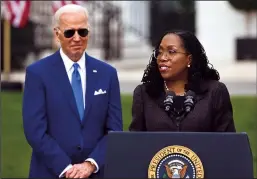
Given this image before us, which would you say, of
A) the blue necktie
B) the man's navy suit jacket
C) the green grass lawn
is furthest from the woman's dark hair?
the green grass lawn

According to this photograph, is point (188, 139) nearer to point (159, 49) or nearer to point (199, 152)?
point (199, 152)

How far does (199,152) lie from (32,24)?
25380 mm

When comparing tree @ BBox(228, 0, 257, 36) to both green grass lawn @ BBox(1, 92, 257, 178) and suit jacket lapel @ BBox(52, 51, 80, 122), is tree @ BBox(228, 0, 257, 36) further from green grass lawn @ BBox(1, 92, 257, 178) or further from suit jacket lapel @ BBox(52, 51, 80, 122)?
suit jacket lapel @ BBox(52, 51, 80, 122)

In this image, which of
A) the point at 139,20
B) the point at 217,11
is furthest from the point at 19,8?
the point at 139,20

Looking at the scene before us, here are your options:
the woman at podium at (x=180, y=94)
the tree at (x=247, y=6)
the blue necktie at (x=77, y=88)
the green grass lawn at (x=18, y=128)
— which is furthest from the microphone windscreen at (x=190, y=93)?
the tree at (x=247, y=6)

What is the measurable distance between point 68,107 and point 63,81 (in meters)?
0.14

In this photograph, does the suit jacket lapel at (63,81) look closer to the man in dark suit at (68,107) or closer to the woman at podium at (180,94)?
the man in dark suit at (68,107)

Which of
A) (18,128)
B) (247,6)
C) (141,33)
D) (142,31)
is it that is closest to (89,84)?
(18,128)

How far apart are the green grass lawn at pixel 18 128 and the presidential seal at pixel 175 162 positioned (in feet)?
19.4

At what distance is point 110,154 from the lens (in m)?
3.59

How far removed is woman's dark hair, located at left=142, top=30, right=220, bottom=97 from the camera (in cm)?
422

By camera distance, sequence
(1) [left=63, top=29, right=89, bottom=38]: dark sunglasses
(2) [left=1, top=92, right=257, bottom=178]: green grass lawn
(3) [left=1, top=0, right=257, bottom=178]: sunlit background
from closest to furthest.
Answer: (1) [left=63, top=29, right=89, bottom=38]: dark sunglasses → (2) [left=1, top=92, right=257, bottom=178]: green grass lawn → (3) [left=1, top=0, right=257, bottom=178]: sunlit background

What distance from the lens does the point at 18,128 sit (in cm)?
1338

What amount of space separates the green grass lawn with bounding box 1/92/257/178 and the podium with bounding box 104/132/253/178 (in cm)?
589
